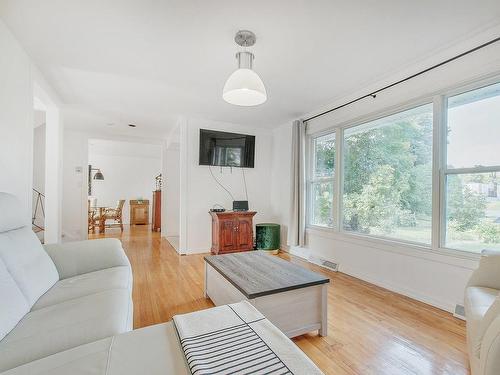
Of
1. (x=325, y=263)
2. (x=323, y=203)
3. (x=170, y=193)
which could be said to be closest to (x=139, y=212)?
(x=170, y=193)

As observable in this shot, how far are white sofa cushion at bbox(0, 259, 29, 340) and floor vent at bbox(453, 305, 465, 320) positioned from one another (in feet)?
9.83

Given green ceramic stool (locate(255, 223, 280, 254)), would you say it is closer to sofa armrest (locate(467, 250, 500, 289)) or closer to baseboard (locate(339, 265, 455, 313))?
baseboard (locate(339, 265, 455, 313))

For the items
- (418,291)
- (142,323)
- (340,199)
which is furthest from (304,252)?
(142,323)

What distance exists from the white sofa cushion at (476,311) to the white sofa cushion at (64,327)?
1630 millimetres

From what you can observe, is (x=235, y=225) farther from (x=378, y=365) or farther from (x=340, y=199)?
(x=378, y=365)

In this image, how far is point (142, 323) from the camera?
1.92 metres

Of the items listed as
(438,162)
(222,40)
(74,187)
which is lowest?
(74,187)

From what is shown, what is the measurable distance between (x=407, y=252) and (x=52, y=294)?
3021mm

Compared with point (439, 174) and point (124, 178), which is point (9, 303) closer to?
point (439, 174)

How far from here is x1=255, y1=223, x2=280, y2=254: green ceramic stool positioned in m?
4.31

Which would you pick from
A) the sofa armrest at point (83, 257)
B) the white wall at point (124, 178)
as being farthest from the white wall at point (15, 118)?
the white wall at point (124, 178)

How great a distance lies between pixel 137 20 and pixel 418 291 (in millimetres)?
3443

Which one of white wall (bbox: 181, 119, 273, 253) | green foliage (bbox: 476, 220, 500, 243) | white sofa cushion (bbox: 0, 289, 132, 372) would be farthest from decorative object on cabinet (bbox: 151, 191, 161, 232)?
green foliage (bbox: 476, 220, 500, 243)

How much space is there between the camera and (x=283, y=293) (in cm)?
167
